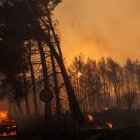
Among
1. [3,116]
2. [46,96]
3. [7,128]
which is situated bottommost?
[7,128]

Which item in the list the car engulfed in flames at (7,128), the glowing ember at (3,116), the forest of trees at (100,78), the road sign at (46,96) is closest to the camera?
the road sign at (46,96)

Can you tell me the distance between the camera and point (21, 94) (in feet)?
130

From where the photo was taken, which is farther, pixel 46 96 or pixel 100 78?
pixel 100 78

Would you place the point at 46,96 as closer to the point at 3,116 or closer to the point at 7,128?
the point at 7,128

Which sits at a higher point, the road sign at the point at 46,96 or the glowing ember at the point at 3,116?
the road sign at the point at 46,96

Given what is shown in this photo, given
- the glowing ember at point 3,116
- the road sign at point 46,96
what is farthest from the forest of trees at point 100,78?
the road sign at point 46,96

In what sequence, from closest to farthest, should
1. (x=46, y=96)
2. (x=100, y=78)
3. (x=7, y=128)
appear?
(x=46, y=96) < (x=7, y=128) < (x=100, y=78)

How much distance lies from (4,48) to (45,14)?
609 centimetres

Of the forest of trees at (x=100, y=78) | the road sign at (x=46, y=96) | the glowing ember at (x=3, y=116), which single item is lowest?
the glowing ember at (x=3, y=116)

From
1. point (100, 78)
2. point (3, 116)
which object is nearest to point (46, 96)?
point (3, 116)

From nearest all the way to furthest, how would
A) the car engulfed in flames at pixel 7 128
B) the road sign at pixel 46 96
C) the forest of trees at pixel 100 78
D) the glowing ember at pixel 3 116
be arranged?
the road sign at pixel 46 96
the car engulfed in flames at pixel 7 128
the glowing ember at pixel 3 116
the forest of trees at pixel 100 78

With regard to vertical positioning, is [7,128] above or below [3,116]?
below

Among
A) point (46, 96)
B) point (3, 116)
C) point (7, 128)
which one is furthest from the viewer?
point (3, 116)

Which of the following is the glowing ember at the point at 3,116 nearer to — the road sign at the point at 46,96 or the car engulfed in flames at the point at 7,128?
the car engulfed in flames at the point at 7,128
